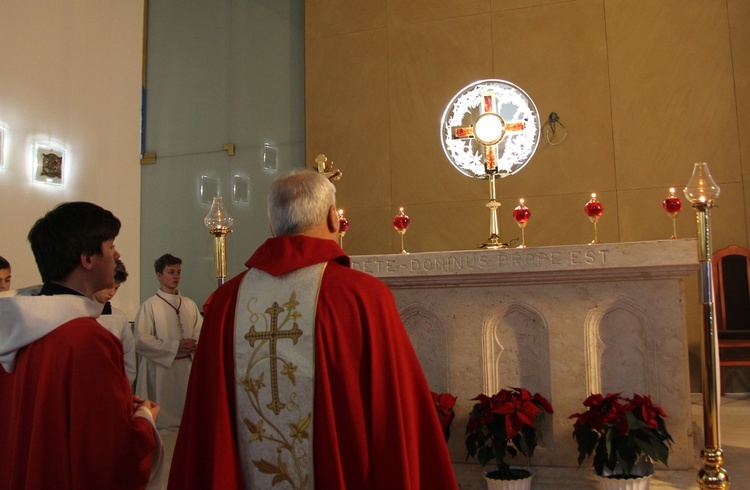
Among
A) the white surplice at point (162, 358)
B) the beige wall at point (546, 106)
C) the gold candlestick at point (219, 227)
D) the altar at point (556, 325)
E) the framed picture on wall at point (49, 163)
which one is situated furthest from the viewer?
the framed picture on wall at point (49, 163)

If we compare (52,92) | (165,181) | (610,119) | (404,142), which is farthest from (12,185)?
(610,119)

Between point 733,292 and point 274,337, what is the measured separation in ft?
19.1

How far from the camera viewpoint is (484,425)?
3826 millimetres

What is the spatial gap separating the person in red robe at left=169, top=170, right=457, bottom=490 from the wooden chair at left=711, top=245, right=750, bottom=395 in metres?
5.44

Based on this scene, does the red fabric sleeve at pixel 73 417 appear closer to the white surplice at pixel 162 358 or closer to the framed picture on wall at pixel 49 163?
the white surplice at pixel 162 358

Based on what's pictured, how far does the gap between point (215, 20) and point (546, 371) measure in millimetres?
7027

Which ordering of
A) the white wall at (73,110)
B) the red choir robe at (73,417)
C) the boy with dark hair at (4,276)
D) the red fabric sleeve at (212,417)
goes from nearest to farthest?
1. the red choir robe at (73,417)
2. the red fabric sleeve at (212,417)
3. the boy with dark hair at (4,276)
4. the white wall at (73,110)

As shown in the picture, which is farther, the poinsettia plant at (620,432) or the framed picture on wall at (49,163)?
the framed picture on wall at (49,163)

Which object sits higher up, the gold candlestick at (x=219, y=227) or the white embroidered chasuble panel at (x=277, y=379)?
the gold candlestick at (x=219, y=227)

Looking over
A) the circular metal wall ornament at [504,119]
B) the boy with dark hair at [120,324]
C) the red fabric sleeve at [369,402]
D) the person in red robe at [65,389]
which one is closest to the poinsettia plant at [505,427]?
the red fabric sleeve at [369,402]

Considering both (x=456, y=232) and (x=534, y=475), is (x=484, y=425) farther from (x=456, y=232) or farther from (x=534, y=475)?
(x=456, y=232)

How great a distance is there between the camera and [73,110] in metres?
7.82

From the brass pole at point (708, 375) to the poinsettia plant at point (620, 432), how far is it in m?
0.19

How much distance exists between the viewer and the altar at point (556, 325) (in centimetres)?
395
